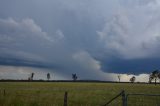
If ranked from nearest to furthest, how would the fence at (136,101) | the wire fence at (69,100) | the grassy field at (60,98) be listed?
1. the fence at (136,101)
2. the wire fence at (69,100)
3. the grassy field at (60,98)

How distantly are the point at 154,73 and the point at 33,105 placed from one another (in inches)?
6453

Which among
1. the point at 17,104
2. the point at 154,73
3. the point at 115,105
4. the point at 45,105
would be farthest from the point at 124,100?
the point at 154,73

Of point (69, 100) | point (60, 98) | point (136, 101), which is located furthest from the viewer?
point (60, 98)

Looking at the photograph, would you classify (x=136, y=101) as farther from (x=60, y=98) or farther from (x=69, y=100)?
(x=60, y=98)

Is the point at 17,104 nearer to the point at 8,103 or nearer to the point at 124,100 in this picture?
the point at 8,103

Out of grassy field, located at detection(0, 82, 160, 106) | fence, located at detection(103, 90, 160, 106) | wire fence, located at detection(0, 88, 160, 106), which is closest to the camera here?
fence, located at detection(103, 90, 160, 106)

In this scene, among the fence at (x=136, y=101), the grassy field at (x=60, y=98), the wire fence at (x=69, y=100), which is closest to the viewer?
the fence at (x=136, y=101)

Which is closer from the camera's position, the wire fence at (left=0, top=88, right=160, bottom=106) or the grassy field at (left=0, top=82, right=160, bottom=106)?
the wire fence at (left=0, top=88, right=160, bottom=106)

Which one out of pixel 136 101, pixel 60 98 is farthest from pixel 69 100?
pixel 136 101

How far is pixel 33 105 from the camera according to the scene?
22156 millimetres

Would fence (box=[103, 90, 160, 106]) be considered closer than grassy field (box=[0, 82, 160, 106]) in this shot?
Yes

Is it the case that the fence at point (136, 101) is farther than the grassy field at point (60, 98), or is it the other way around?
the grassy field at point (60, 98)

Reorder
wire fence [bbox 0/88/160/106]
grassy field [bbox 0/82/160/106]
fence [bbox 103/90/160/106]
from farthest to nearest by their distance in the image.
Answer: grassy field [bbox 0/82/160/106] < wire fence [bbox 0/88/160/106] < fence [bbox 103/90/160/106]

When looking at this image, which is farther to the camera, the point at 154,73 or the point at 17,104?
the point at 154,73
